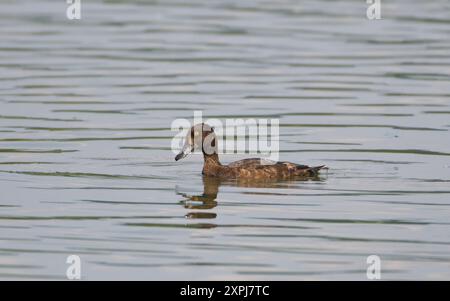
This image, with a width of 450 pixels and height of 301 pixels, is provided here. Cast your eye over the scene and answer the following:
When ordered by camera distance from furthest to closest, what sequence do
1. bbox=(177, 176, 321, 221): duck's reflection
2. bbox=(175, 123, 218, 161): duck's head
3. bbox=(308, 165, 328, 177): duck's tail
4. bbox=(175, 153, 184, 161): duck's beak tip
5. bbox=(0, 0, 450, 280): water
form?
bbox=(175, 123, 218, 161): duck's head < bbox=(175, 153, 184, 161): duck's beak tip < bbox=(308, 165, 328, 177): duck's tail < bbox=(177, 176, 321, 221): duck's reflection < bbox=(0, 0, 450, 280): water

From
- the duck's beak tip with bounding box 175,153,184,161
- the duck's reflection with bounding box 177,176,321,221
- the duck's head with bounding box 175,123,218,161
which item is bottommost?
the duck's reflection with bounding box 177,176,321,221

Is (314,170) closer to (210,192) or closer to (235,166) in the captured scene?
(235,166)

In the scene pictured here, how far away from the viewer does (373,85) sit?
2234 cm

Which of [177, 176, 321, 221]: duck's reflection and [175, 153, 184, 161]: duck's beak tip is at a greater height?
[175, 153, 184, 161]: duck's beak tip

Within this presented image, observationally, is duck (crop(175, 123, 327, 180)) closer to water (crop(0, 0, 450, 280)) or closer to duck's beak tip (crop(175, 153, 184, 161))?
duck's beak tip (crop(175, 153, 184, 161))

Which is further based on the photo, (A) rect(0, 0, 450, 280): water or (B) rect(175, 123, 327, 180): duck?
(B) rect(175, 123, 327, 180): duck

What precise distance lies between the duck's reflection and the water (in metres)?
0.04

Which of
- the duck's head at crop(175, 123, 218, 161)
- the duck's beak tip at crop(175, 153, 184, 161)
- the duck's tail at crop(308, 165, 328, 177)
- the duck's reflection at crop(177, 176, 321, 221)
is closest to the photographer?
the duck's reflection at crop(177, 176, 321, 221)

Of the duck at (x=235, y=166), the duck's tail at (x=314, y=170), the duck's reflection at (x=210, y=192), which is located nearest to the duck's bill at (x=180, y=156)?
the duck at (x=235, y=166)

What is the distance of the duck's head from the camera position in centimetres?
1582

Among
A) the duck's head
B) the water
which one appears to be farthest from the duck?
the water

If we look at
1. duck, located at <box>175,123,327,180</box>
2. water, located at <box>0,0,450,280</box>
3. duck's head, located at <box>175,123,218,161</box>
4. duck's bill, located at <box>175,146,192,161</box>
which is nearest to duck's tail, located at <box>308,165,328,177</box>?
duck, located at <box>175,123,327,180</box>
